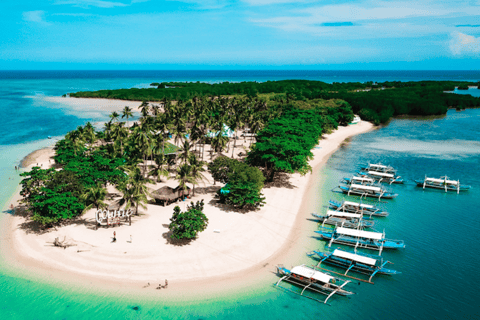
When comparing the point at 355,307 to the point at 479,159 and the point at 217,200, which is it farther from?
the point at 479,159

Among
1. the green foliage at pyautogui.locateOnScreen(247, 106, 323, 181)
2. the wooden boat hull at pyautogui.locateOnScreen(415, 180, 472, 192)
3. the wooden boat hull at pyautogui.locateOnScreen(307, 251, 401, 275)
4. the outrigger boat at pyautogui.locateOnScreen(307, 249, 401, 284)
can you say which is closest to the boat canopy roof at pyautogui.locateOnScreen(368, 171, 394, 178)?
the wooden boat hull at pyautogui.locateOnScreen(415, 180, 472, 192)

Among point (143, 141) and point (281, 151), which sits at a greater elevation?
point (143, 141)

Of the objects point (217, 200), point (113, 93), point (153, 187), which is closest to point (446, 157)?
point (217, 200)

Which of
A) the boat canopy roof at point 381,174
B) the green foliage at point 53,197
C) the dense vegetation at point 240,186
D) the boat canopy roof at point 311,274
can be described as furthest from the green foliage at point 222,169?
the boat canopy roof at point 381,174

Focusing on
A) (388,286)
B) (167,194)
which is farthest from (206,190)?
(388,286)

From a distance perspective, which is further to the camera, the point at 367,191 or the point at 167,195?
the point at 367,191

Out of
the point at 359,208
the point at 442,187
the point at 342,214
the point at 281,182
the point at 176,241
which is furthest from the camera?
the point at 442,187

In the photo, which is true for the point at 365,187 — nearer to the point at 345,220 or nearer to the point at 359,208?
the point at 359,208
